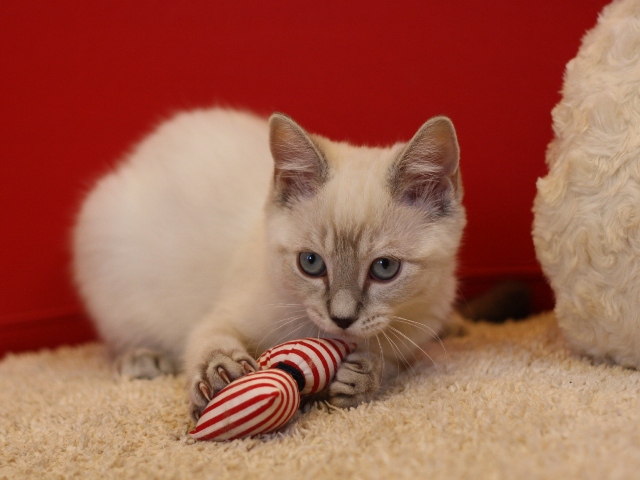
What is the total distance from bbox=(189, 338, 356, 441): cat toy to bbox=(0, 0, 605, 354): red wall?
124 cm

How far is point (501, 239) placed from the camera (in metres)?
2.48

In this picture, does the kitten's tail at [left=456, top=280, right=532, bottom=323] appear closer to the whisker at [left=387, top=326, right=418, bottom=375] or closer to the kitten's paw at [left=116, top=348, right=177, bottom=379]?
the whisker at [left=387, top=326, right=418, bottom=375]

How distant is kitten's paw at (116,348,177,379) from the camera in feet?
6.18

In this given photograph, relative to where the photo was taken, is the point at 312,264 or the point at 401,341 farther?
the point at 401,341

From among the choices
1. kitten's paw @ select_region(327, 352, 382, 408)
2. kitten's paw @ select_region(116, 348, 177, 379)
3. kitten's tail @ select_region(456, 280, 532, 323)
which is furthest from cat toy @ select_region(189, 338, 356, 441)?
kitten's tail @ select_region(456, 280, 532, 323)

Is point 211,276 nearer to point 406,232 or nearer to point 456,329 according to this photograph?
point 406,232

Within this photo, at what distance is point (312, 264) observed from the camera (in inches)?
57.7

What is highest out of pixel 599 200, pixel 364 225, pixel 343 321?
pixel 599 200

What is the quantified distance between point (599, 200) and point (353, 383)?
77 centimetres

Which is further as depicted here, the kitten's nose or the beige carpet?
the kitten's nose

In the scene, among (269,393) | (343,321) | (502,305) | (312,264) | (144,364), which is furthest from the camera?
(502,305)

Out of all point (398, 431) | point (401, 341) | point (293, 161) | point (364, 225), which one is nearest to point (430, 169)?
point (364, 225)

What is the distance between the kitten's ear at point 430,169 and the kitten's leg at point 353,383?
1.38 feet

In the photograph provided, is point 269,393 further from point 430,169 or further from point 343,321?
point 430,169
